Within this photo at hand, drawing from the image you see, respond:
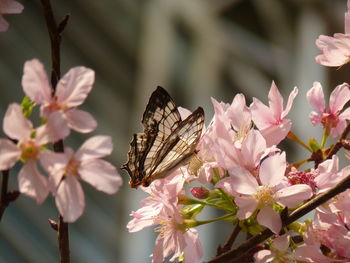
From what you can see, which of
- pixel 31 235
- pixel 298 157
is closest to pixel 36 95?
pixel 31 235

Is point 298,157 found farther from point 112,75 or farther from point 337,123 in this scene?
point 337,123

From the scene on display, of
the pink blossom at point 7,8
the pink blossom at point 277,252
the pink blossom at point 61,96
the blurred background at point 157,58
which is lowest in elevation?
the blurred background at point 157,58

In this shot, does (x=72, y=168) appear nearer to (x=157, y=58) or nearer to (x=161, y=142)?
(x=161, y=142)

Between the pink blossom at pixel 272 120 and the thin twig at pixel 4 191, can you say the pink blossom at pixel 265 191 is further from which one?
the thin twig at pixel 4 191

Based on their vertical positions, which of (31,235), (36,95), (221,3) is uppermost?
(36,95)

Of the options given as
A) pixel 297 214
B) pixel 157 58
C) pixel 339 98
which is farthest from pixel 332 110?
pixel 157 58

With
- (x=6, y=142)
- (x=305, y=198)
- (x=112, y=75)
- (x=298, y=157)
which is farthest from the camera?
(x=112, y=75)

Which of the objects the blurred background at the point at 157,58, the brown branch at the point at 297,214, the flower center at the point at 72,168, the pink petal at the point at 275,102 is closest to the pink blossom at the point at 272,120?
the pink petal at the point at 275,102
